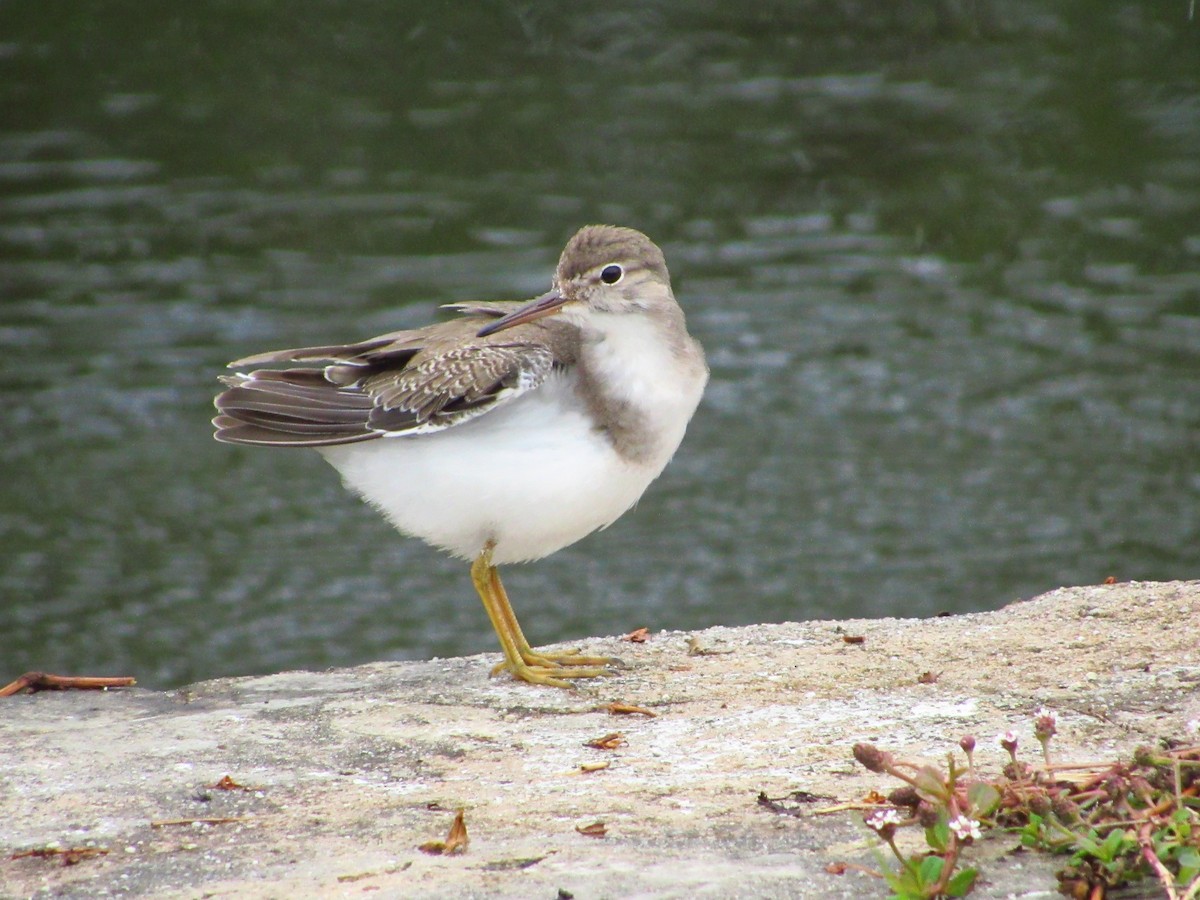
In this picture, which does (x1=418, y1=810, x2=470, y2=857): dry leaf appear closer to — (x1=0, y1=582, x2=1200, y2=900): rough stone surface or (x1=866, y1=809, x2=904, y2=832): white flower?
(x1=0, y1=582, x2=1200, y2=900): rough stone surface

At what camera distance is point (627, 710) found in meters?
5.51

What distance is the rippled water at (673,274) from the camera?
1051 centimetres

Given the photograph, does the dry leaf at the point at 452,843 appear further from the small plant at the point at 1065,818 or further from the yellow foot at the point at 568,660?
the yellow foot at the point at 568,660

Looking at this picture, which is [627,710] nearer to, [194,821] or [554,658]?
[554,658]

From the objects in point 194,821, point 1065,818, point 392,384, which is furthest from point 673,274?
point 1065,818

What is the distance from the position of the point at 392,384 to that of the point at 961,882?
3620 millimetres

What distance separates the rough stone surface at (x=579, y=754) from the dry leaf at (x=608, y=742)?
→ 39 millimetres

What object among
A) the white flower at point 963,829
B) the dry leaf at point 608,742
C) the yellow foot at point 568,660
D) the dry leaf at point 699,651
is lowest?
the yellow foot at point 568,660

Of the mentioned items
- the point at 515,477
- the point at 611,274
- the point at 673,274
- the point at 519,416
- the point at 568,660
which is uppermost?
the point at 611,274

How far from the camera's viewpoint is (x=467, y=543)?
6.48 m

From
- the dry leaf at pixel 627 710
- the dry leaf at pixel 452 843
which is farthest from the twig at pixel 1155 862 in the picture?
the dry leaf at pixel 627 710

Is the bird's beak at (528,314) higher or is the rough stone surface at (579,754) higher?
the bird's beak at (528,314)

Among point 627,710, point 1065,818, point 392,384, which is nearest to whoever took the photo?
point 1065,818

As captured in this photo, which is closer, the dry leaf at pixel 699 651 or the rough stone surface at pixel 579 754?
the rough stone surface at pixel 579 754
